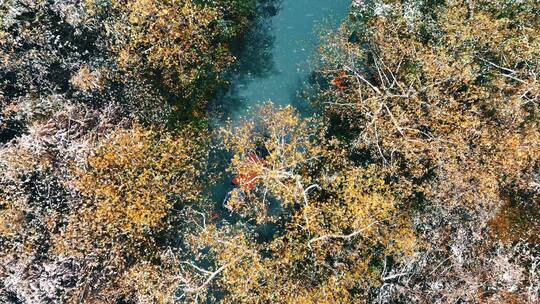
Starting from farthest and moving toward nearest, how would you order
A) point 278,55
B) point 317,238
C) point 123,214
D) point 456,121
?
1. point 278,55
2. point 456,121
3. point 123,214
4. point 317,238

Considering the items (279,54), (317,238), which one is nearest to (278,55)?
(279,54)

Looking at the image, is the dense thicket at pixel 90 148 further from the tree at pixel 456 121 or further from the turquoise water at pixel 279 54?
the tree at pixel 456 121

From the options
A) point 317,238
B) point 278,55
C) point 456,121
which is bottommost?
point 317,238

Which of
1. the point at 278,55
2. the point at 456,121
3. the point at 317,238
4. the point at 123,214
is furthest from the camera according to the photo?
the point at 278,55

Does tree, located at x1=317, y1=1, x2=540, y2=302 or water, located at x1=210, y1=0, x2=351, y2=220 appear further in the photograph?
water, located at x1=210, y1=0, x2=351, y2=220

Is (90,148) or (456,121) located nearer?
(90,148)

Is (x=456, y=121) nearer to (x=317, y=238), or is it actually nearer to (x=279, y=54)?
(x=317, y=238)

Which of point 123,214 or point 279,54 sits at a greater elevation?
point 279,54

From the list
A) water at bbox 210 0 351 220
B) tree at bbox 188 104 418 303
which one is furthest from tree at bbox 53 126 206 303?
water at bbox 210 0 351 220

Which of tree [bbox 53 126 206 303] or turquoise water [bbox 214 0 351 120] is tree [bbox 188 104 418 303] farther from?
turquoise water [bbox 214 0 351 120]
